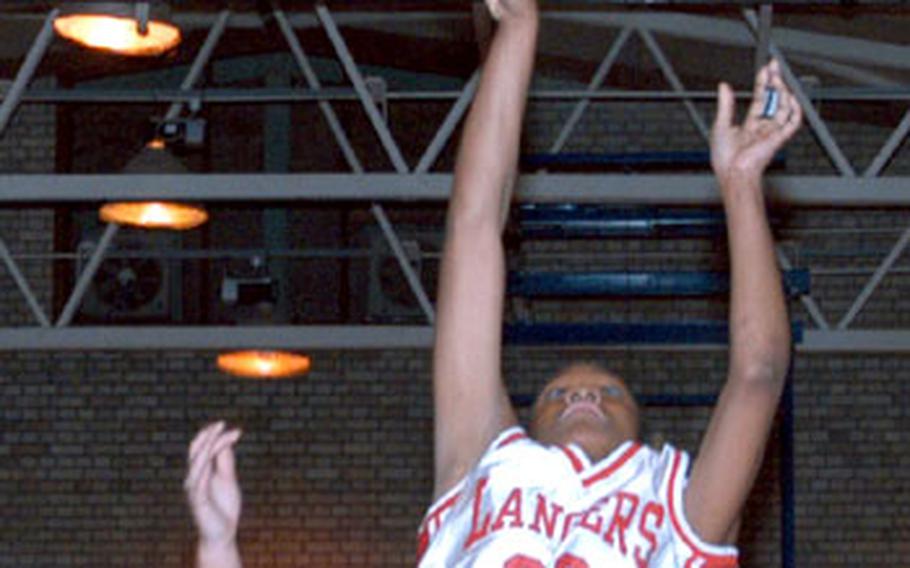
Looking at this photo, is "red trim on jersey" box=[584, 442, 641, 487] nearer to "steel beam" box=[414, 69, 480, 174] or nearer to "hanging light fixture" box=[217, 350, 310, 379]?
"steel beam" box=[414, 69, 480, 174]

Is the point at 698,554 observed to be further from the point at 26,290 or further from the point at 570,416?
the point at 26,290

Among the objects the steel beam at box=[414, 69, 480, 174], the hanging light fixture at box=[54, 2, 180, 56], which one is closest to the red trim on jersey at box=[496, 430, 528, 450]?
the hanging light fixture at box=[54, 2, 180, 56]

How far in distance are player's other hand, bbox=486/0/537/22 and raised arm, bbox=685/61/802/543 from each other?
36 cm

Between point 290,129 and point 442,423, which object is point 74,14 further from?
point 290,129

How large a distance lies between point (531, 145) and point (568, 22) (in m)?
1.70

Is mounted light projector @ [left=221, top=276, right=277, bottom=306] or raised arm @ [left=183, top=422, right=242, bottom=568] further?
mounted light projector @ [left=221, top=276, right=277, bottom=306]

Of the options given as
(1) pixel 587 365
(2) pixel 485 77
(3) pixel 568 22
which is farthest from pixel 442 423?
(3) pixel 568 22

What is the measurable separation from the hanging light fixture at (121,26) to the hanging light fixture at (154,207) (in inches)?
58.1

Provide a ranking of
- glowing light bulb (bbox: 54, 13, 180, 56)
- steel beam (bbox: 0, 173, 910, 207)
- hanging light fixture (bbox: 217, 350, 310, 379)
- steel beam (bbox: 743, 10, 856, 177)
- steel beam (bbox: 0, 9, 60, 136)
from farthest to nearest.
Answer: hanging light fixture (bbox: 217, 350, 310, 379) < steel beam (bbox: 0, 9, 60, 136) < steel beam (bbox: 0, 173, 910, 207) < steel beam (bbox: 743, 10, 856, 177) < glowing light bulb (bbox: 54, 13, 180, 56)

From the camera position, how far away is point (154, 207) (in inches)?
296

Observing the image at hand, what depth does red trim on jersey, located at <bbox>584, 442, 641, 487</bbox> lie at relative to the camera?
2092 millimetres

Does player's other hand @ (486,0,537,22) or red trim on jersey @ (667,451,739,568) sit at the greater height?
player's other hand @ (486,0,537,22)

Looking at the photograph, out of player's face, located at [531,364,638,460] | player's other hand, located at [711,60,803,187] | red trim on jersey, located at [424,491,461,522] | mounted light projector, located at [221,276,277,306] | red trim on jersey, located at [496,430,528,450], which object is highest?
mounted light projector, located at [221,276,277,306]

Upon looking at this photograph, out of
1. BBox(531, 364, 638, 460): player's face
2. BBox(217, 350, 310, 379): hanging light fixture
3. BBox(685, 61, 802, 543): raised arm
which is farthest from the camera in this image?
BBox(217, 350, 310, 379): hanging light fixture
